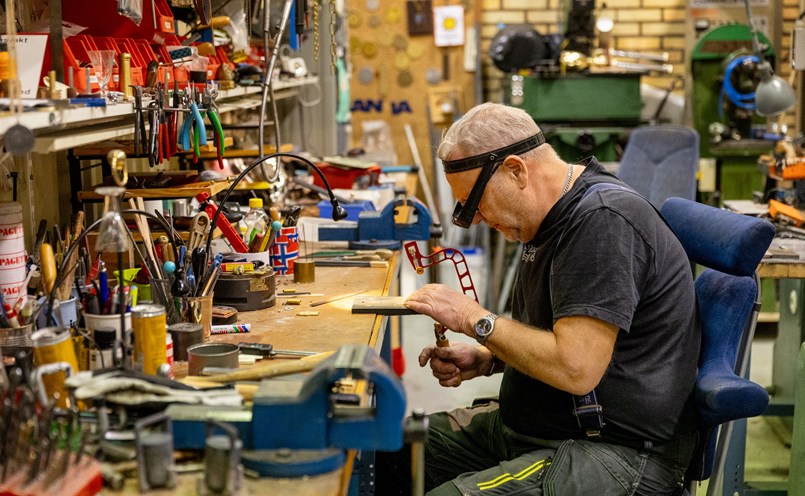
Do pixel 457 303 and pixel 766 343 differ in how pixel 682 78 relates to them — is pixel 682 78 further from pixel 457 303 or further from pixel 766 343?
pixel 457 303

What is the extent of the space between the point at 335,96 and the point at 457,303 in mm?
3275

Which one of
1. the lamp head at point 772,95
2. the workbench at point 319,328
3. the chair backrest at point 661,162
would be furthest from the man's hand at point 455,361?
the chair backrest at point 661,162

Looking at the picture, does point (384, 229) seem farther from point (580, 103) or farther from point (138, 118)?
point (580, 103)

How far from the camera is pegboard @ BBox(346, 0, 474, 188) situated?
6070 millimetres

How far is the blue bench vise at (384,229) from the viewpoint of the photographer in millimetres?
3029

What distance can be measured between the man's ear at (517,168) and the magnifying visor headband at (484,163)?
0.01 metres

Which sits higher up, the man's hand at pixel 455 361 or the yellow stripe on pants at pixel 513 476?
the man's hand at pixel 455 361

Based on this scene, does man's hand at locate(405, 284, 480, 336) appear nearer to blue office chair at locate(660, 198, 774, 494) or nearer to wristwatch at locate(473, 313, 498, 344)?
wristwatch at locate(473, 313, 498, 344)

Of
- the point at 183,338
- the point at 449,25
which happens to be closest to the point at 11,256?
the point at 183,338

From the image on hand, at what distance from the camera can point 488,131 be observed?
1.93m

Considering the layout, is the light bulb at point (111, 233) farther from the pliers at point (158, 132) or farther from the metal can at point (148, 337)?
the pliers at point (158, 132)

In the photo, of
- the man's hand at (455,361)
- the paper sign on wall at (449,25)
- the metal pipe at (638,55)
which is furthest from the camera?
the paper sign on wall at (449,25)

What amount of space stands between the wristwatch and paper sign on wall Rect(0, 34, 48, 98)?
3.11 feet

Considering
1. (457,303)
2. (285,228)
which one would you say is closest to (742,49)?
(285,228)
